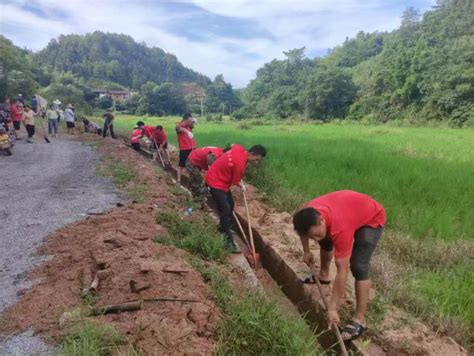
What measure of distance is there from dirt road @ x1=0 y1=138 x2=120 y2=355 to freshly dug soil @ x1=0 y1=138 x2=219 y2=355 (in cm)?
Result: 15

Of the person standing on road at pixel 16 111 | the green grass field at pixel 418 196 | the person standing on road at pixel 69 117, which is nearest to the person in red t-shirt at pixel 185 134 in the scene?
the green grass field at pixel 418 196

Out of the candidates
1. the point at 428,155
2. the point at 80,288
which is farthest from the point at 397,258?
the point at 428,155

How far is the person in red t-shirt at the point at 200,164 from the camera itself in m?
5.32

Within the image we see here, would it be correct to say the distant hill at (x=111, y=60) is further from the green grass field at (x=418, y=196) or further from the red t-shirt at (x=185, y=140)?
the green grass field at (x=418, y=196)

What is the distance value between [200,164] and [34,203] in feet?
8.44

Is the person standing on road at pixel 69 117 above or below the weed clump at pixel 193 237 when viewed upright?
above

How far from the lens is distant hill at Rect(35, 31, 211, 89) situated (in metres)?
86.3

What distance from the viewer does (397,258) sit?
4.15 meters

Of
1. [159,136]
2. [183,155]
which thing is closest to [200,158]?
[183,155]

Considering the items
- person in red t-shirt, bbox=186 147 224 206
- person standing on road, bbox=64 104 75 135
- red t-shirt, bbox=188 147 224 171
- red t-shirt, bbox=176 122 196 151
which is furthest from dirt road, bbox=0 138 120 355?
person standing on road, bbox=64 104 75 135

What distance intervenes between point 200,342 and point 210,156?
315 cm

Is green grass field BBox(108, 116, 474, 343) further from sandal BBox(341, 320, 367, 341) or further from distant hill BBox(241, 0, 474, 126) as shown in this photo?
distant hill BBox(241, 0, 474, 126)

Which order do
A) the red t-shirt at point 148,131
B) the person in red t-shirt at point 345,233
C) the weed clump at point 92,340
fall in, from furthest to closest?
the red t-shirt at point 148,131 → the person in red t-shirt at point 345,233 → the weed clump at point 92,340

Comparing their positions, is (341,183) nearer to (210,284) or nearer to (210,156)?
(210,156)
